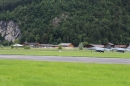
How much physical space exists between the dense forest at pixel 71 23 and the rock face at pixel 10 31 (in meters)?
3.27

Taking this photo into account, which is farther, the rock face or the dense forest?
the rock face

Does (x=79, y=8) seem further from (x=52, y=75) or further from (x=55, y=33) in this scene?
(x=52, y=75)

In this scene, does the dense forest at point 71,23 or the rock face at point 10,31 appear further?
the rock face at point 10,31

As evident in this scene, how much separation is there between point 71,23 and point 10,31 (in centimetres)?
4435

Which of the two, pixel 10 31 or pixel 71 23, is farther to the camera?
pixel 10 31

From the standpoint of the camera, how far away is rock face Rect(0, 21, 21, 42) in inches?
7349

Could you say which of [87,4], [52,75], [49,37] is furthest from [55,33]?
[52,75]

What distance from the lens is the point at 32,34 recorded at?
168625 mm

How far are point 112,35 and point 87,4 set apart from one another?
1386 inches

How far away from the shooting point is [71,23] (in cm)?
17212

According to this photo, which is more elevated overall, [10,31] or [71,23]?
[71,23]

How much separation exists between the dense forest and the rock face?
10.7 feet

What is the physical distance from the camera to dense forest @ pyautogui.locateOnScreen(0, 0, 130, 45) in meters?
164

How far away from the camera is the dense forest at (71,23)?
537 feet
